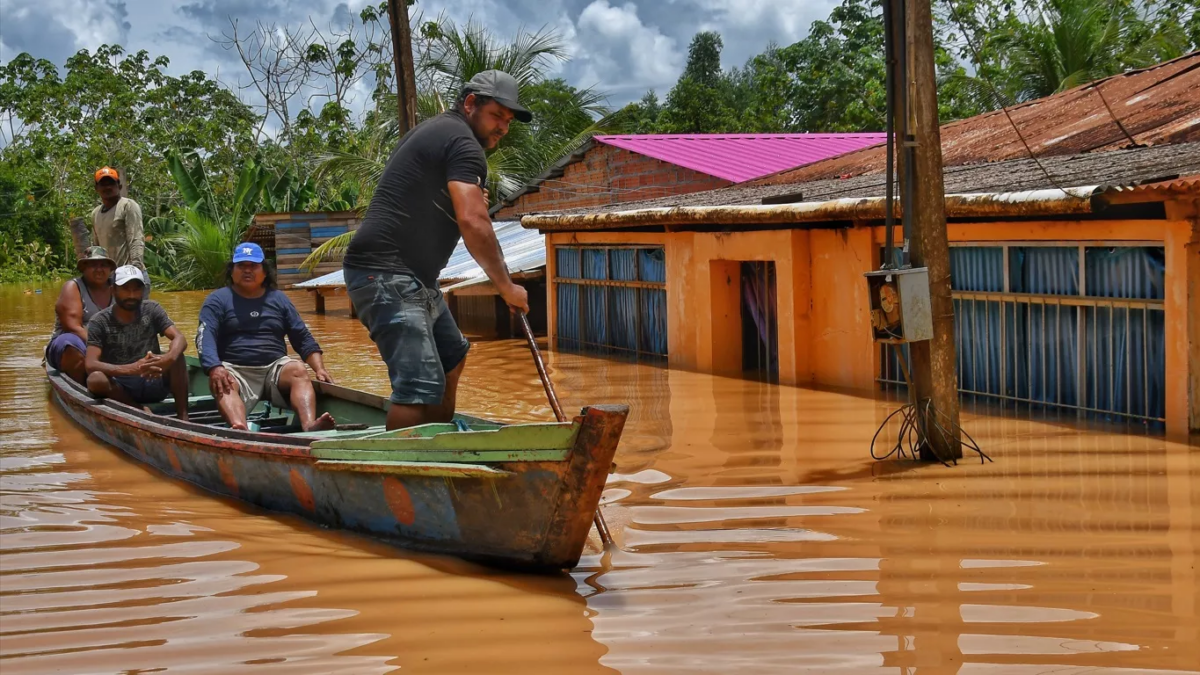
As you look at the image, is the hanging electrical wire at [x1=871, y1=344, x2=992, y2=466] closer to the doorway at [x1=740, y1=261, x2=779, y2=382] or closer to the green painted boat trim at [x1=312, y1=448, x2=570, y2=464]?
the green painted boat trim at [x1=312, y1=448, x2=570, y2=464]

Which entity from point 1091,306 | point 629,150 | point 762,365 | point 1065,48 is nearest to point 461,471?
point 1091,306

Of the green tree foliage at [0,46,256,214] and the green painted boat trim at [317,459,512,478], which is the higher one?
the green tree foliage at [0,46,256,214]

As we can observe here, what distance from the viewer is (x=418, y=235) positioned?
6.11 metres

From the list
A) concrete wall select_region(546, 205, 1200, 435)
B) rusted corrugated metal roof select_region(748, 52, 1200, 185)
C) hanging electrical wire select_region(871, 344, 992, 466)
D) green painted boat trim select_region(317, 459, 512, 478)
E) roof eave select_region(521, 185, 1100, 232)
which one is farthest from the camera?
rusted corrugated metal roof select_region(748, 52, 1200, 185)

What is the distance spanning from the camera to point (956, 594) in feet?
16.4

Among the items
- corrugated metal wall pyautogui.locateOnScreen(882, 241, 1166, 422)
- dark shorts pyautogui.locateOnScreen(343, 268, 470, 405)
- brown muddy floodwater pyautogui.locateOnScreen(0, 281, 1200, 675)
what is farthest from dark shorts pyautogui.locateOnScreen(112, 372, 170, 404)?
corrugated metal wall pyautogui.locateOnScreen(882, 241, 1166, 422)

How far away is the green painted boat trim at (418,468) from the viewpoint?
5277mm

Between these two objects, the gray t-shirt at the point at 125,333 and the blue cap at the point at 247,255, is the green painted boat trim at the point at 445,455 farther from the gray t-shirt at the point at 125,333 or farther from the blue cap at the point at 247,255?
the gray t-shirt at the point at 125,333

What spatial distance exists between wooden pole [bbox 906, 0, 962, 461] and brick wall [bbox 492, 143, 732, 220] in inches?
384

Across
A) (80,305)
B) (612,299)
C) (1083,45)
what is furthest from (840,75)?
(80,305)

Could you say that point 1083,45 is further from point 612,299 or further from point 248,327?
point 248,327

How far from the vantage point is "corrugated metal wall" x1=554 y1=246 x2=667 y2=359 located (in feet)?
46.6

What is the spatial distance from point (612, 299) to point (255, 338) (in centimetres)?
735

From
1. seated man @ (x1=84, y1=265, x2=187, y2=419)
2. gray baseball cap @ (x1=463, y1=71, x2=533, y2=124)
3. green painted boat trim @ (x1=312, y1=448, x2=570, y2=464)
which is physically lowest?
green painted boat trim @ (x1=312, y1=448, x2=570, y2=464)
